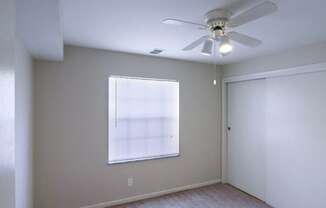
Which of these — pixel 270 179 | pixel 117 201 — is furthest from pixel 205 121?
pixel 117 201

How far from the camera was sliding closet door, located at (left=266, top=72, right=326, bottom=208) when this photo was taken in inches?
103

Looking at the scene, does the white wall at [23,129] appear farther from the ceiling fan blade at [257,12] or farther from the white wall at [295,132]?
the white wall at [295,132]

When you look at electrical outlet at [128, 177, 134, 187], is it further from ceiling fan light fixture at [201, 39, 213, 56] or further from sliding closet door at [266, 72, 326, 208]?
ceiling fan light fixture at [201, 39, 213, 56]

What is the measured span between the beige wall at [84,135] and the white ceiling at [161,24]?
329mm

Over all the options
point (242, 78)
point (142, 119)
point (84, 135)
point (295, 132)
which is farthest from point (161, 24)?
point (295, 132)

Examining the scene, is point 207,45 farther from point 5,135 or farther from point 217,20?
point 5,135

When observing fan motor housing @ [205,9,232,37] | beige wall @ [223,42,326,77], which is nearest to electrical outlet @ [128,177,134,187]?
fan motor housing @ [205,9,232,37]

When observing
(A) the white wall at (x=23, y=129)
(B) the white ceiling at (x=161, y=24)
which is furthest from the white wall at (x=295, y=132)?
(A) the white wall at (x=23, y=129)

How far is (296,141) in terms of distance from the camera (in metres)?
2.88

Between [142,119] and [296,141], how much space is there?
2247 millimetres

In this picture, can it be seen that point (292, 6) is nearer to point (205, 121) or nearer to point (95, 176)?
point (205, 121)

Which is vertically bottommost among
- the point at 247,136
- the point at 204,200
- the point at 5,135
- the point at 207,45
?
the point at 204,200

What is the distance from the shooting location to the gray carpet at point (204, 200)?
317 cm

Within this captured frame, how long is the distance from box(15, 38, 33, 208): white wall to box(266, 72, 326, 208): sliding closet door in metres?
3.25
